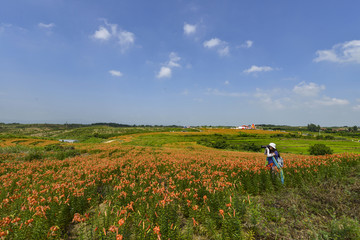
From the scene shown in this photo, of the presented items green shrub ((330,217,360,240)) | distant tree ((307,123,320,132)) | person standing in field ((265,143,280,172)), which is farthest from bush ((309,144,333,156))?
distant tree ((307,123,320,132))

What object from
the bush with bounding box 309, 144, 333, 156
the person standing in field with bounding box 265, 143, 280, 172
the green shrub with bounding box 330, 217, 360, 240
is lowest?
the bush with bounding box 309, 144, 333, 156

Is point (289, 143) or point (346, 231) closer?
point (346, 231)

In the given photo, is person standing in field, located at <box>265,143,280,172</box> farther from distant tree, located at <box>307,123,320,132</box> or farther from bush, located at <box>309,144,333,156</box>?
distant tree, located at <box>307,123,320,132</box>

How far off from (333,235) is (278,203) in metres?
2.05

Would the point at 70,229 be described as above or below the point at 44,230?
below

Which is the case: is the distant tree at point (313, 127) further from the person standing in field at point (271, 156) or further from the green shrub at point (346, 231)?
the green shrub at point (346, 231)

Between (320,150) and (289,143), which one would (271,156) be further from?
(289,143)

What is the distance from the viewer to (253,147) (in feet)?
155

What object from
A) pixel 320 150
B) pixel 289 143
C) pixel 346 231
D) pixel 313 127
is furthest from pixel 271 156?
pixel 313 127

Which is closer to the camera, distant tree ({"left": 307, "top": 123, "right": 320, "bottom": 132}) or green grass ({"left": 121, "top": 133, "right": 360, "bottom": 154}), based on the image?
green grass ({"left": 121, "top": 133, "right": 360, "bottom": 154})

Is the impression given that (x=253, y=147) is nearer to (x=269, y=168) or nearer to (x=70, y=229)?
(x=269, y=168)

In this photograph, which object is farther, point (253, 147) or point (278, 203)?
point (253, 147)

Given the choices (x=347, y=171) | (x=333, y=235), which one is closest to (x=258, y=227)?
(x=333, y=235)

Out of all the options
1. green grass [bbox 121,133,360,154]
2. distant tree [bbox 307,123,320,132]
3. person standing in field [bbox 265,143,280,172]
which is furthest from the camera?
distant tree [bbox 307,123,320,132]
